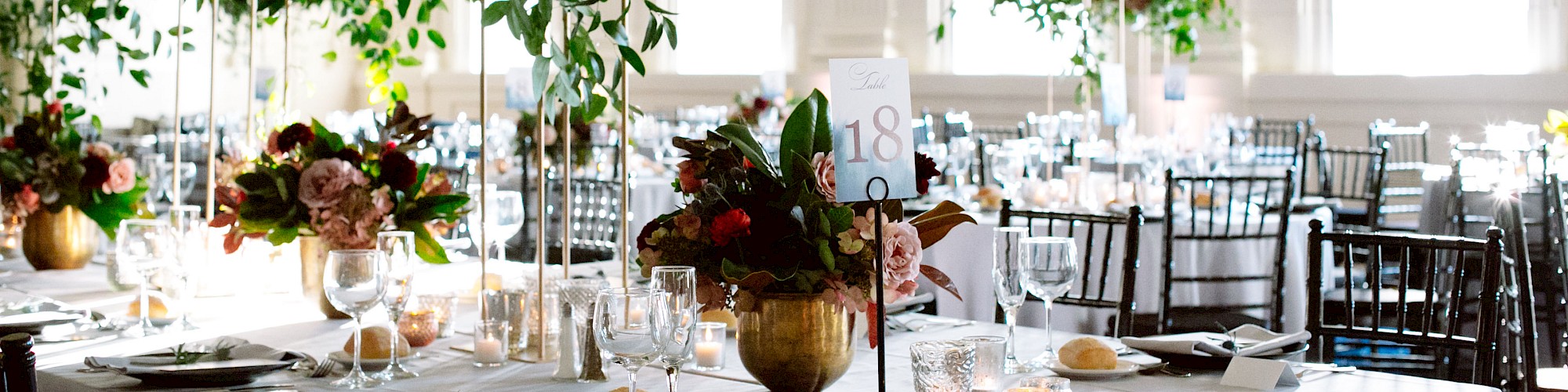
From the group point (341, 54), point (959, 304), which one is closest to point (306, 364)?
point (959, 304)

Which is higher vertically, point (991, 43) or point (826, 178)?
point (991, 43)

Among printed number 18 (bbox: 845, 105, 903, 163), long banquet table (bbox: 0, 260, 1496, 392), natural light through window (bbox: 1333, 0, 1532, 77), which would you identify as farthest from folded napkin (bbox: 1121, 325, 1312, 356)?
natural light through window (bbox: 1333, 0, 1532, 77)

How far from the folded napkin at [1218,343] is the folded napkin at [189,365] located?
1.06 m

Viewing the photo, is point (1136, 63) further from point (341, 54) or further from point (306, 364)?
point (306, 364)

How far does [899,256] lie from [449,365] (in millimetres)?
645

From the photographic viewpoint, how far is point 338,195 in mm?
2084

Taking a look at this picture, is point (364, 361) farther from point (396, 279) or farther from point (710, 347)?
point (710, 347)

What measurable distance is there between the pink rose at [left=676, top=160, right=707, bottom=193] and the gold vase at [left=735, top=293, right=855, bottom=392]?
0.14m

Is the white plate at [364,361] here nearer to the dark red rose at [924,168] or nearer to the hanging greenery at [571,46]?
the hanging greenery at [571,46]

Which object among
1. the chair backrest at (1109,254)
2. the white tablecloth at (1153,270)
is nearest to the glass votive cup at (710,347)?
the chair backrest at (1109,254)

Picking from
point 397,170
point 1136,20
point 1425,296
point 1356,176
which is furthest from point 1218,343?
point 1136,20

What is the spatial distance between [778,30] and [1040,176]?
426cm

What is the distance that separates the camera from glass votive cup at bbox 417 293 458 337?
79.5 inches

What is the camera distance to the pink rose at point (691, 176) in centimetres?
157
